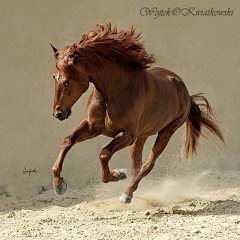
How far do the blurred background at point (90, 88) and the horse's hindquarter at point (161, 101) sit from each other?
5.67 feet

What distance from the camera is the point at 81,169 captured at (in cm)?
742

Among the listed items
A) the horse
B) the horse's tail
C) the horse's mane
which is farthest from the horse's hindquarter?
the horse's tail

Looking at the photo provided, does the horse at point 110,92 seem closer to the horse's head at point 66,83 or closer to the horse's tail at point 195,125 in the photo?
the horse's head at point 66,83

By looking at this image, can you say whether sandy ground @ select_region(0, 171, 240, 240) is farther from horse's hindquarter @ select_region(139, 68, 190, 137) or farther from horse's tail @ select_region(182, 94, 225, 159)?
horse's hindquarter @ select_region(139, 68, 190, 137)

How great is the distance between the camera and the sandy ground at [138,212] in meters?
4.19

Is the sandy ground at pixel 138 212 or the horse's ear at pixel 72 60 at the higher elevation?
the horse's ear at pixel 72 60

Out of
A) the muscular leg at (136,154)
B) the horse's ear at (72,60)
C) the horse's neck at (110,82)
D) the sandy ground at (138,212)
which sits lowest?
the sandy ground at (138,212)

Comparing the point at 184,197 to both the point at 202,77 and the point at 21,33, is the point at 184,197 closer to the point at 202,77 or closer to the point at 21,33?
the point at 202,77

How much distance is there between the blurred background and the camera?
282 inches

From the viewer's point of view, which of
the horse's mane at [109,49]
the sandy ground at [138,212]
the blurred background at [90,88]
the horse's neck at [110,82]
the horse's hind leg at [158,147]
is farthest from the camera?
the blurred background at [90,88]

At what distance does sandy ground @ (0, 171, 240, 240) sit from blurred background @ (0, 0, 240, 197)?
1.22 ft

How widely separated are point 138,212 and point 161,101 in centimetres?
120

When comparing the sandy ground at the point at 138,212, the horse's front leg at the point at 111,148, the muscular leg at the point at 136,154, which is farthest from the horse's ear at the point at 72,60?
the muscular leg at the point at 136,154

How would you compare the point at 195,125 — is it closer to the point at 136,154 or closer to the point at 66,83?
the point at 136,154
